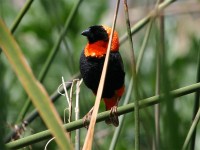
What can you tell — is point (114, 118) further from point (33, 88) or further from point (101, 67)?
point (33, 88)

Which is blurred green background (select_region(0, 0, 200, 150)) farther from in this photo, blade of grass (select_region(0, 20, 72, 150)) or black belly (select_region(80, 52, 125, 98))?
blade of grass (select_region(0, 20, 72, 150))

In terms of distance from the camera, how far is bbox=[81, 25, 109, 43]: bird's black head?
8.94 feet

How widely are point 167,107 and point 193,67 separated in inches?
120

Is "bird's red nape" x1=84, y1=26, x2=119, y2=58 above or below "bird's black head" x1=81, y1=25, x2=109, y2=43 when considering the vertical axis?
below

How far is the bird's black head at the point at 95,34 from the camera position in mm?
2725

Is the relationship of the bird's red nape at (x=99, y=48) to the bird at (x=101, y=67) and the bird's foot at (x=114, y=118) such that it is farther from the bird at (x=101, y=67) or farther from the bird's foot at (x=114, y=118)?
the bird's foot at (x=114, y=118)

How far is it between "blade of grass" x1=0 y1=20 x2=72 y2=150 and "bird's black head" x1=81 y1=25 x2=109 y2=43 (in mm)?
1657

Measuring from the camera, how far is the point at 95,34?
275 cm

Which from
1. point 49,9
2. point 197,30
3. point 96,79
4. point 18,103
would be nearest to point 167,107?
point 49,9

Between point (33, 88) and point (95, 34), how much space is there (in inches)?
68.1

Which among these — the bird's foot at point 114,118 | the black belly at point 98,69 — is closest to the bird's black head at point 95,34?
the black belly at point 98,69

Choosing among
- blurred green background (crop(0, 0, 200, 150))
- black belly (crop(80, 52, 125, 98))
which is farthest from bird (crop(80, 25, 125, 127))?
blurred green background (crop(0, 0, 200, 150))

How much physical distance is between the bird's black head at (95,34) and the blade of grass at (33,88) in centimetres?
166

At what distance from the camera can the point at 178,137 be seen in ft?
3.21
